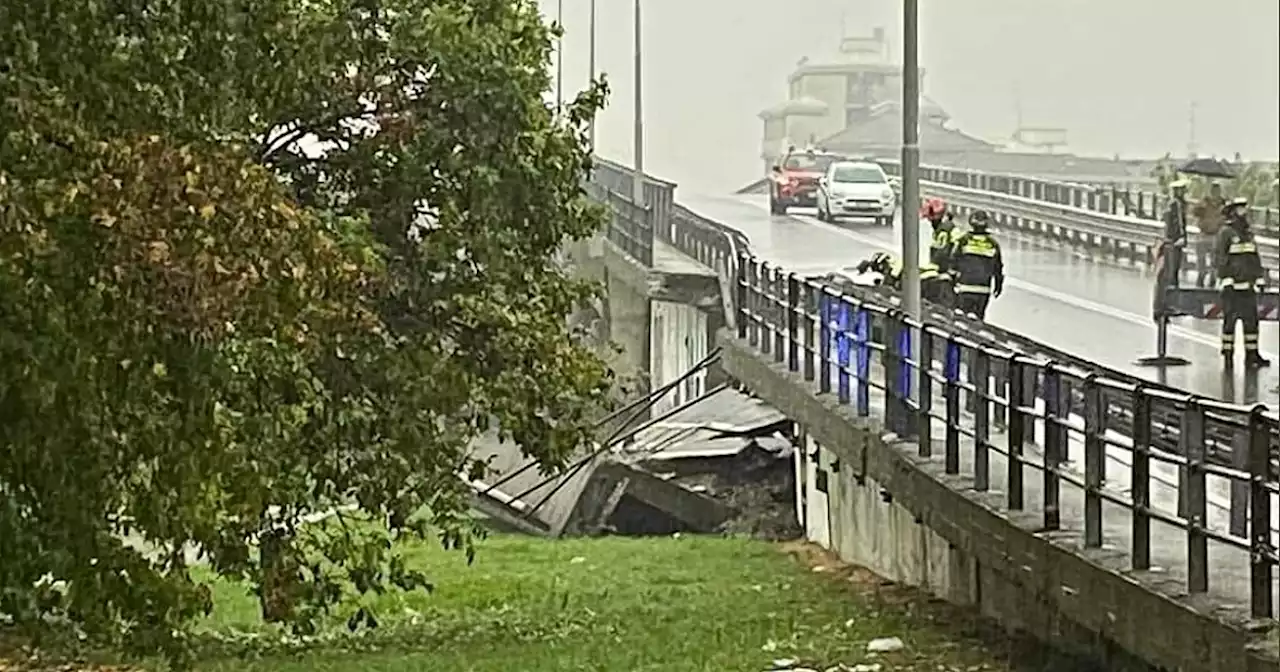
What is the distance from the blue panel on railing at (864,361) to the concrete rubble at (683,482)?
6.05 meters

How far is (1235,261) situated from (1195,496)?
4.96 m

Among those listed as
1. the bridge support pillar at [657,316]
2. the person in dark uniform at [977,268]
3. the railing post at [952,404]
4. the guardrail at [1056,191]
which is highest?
the guardrail at [1056,191]

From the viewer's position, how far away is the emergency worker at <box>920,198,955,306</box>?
19906 mm

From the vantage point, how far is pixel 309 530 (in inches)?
586

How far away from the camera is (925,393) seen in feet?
48.0

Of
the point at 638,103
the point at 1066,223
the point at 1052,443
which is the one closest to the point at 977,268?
the point at 1052,443

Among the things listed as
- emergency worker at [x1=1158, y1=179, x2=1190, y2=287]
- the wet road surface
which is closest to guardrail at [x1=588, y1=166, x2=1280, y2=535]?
the wet road surface

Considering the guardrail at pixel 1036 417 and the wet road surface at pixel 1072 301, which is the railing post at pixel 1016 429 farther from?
the wet road surface at pixel 1072 301

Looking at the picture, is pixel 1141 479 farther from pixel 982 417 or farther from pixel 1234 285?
pixel 1234 285

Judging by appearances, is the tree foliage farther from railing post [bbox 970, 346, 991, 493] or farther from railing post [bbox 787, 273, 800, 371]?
railing post [bbox 787, 273, 800, 371]

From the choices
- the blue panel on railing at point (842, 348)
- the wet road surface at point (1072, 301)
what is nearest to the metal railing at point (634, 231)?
the wet road surface at point (1072, 301)

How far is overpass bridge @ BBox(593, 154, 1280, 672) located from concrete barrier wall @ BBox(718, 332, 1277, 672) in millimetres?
19

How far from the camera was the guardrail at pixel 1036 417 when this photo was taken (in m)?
8.12

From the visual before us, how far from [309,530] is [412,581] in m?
0.79
